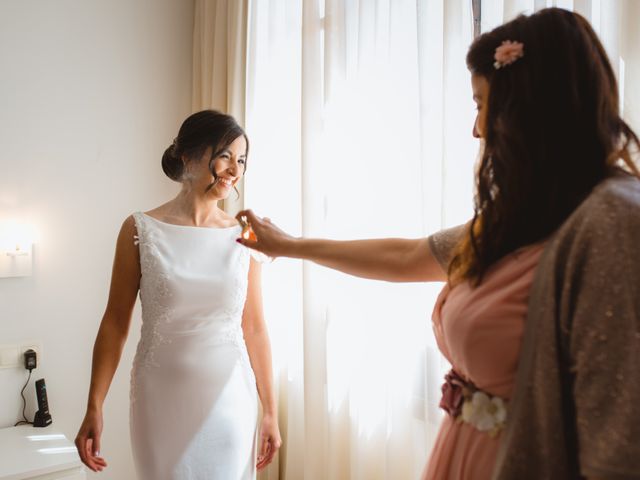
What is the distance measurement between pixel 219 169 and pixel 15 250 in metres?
1.28

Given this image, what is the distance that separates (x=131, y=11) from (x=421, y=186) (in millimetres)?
1992

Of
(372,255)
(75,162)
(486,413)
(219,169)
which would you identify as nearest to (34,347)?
(75,162)

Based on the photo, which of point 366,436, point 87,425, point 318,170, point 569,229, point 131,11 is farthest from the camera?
point 131,11

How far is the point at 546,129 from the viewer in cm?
74

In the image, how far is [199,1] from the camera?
2.67 m

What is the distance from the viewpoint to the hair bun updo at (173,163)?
157 cm

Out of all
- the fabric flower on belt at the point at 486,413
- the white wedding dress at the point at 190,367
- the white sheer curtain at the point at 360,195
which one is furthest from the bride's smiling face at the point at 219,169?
the fabric flower on belt at the point at 486,413

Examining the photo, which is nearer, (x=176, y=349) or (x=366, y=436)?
(x=176, y=349)

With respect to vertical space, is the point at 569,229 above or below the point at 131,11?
below

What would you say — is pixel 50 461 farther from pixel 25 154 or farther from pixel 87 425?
pixel 25 154

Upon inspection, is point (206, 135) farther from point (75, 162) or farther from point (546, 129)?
point (75, 162)

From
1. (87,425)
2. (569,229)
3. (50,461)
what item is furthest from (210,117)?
(50,461)

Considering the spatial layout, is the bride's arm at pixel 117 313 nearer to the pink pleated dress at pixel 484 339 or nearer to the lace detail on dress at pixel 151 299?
the lace detail on dress at pixel 151 299

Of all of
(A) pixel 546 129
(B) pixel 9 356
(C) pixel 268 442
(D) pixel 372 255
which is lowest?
(C) pixel 268 442
